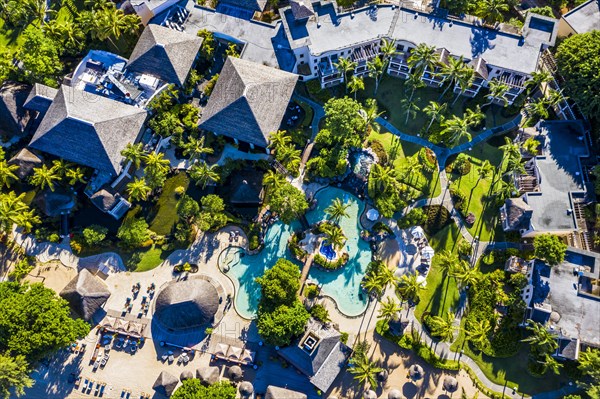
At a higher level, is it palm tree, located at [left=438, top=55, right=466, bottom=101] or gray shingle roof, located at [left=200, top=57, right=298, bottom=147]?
palm tree, located at [left=438, top=55, right=466, bottom=101]

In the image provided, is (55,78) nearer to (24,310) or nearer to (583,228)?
(24,310)

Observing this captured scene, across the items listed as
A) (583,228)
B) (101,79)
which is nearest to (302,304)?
(583,228)

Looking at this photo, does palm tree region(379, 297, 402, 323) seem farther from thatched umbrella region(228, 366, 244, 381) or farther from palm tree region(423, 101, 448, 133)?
palm tree region(423, 101, 448, 133)

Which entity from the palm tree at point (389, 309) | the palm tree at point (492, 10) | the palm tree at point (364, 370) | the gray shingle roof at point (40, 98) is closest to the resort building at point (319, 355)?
the palm tree at point (364, 370)

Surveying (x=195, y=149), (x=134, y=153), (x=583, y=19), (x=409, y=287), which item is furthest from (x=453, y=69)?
(x=134, y=153)

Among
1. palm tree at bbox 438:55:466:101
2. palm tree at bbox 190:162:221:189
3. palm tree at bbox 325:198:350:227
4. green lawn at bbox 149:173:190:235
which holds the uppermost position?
palm tree at bbox 438:55:466:101

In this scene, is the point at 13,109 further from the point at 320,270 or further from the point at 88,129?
the point at 320,270

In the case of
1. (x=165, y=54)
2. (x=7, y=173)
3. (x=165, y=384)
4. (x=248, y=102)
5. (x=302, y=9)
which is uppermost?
(x=302, y=9)

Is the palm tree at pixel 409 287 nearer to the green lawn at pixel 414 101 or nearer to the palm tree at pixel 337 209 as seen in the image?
the palm tree at pixel 337 209

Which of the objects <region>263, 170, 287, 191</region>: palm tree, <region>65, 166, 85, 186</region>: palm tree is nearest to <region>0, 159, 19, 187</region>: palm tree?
<region>65, 166, 85, 186</region>: palm tree
